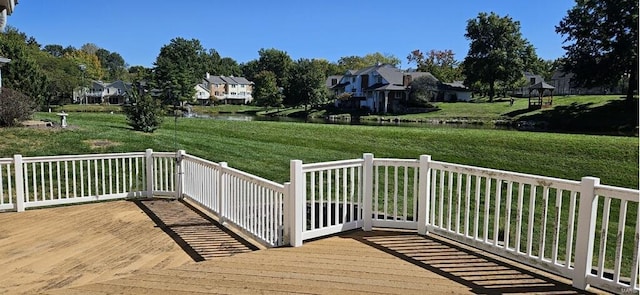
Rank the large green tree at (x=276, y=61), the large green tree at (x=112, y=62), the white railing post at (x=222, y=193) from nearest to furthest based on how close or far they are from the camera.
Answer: the white railing post at (x=222, y=193) → the large green tree at (x=276, y=61) → the large green tree at (x=112, y=62)

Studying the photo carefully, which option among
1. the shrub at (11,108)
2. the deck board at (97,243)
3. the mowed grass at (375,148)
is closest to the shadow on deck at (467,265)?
the deck board at (97,243)

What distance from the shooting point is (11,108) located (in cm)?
1168

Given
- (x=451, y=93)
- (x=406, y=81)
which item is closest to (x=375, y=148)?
(x=406, y=81)

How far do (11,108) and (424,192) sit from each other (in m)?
12.1

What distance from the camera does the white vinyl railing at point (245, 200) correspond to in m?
4.27

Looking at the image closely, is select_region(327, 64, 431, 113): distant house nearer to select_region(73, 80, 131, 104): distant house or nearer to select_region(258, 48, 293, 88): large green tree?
select_region(258, 48, 293, 88): large green tree

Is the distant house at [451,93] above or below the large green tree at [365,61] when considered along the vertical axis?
below

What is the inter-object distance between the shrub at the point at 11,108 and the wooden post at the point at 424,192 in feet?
39.3

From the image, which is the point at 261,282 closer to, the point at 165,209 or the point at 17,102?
the point at 165,209

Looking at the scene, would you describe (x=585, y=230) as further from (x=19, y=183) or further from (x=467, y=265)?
(x=19, y=183)

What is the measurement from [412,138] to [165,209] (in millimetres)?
10664

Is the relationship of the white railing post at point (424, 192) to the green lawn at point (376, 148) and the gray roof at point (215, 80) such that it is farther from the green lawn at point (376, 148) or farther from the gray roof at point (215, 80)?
the gray roof at point (215, 80)

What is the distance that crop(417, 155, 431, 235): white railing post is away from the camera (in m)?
4.49

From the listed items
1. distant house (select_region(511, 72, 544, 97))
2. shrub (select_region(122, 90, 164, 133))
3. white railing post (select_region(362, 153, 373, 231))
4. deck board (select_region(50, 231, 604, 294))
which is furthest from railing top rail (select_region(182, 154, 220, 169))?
distant house (select_region(511, 72, 544, 97))
